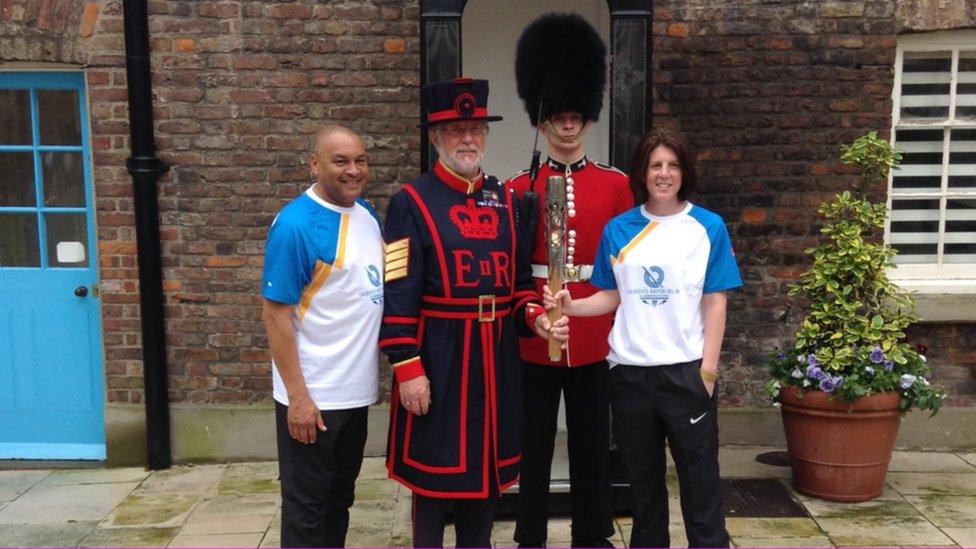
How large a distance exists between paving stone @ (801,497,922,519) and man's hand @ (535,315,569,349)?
6.53 ft

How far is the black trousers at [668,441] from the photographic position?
2896 mm

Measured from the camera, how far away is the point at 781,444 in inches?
193

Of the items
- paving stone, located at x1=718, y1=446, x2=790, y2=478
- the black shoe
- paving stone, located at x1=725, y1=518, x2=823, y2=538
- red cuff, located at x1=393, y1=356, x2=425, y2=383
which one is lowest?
paving stone, located at x1=725, y1=518, x2=823, y2=538

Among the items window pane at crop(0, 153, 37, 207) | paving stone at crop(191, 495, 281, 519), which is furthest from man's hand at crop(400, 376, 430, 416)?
window pane at crop(0, 153, 37, 207)

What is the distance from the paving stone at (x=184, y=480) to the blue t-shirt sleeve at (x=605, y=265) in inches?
101

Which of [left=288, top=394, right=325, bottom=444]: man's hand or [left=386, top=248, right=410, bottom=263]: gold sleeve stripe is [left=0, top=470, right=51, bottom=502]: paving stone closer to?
[left=288, top=394, right=325, bottom=444]: man's hand

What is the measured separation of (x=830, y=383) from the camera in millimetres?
4039

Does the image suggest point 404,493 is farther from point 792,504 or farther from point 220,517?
point 792,504

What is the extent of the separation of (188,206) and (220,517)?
5.46ft

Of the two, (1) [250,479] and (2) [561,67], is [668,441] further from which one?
(1) [250,479]

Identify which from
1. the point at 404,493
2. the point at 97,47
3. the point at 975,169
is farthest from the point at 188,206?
the point at 975,169

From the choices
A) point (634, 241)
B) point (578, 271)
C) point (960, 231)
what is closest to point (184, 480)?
point (578, 271)

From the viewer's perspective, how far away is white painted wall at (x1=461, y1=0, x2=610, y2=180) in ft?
14.7

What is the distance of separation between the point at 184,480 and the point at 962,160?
468 cm
